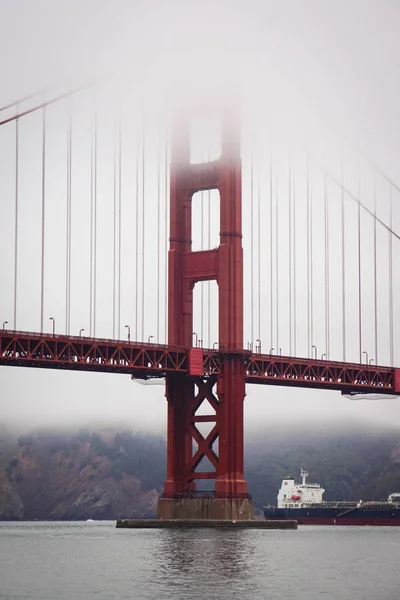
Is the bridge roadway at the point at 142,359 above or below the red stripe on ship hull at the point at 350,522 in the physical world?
above

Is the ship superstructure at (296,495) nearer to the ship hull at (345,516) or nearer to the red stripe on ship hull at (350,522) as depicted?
the ship hull at (345,516)

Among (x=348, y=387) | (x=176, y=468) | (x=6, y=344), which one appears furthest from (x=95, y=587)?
(x=348, y=387)

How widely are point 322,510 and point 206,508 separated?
54.3m

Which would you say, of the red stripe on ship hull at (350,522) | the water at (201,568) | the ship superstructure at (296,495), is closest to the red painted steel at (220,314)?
the water at (201,568)

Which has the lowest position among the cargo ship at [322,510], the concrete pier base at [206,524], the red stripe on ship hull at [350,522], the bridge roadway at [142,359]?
the concrete pier base at [206,524]

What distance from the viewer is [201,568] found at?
208ft

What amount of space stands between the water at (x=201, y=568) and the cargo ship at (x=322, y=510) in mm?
58804

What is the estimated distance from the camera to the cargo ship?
151625mm

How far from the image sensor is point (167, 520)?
340 ft

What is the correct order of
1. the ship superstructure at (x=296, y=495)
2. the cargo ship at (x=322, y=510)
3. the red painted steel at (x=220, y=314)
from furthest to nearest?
1. the ship superstructure at (x=296, y=495)
2. the cargo ship at (x=322, y=510)
3. the red painted steel at (x=220, y=314)

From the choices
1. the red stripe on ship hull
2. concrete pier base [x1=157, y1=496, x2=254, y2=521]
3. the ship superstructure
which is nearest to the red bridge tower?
concrete pier base [x1=157, y1=496, x2=254, y2=521]

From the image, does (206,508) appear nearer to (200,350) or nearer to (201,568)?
(200,350)

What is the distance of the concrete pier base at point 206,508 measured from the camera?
102 metres

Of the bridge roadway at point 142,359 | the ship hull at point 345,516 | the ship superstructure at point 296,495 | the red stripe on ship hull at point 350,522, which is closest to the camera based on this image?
the bridge roadway at point 142,359
